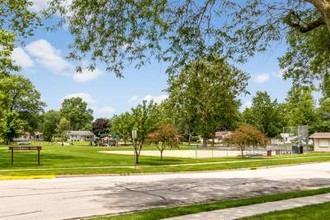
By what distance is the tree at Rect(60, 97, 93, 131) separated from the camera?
170 m

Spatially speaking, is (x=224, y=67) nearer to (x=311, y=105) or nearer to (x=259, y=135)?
(x=259, y=135)

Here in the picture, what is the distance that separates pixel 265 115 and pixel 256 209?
9695cm

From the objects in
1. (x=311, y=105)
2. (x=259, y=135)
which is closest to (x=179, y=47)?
(x=259, y=135)

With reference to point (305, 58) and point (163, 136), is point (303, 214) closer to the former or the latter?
point (305, 58)

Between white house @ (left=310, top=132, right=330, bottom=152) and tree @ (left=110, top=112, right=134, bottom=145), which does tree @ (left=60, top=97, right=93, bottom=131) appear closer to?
white house @ (left=310, top=132, right=330, bottom=152)

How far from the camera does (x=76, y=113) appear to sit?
173 metres

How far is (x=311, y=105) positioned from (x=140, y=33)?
71.8m

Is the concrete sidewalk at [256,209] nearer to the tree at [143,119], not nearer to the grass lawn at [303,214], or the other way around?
the grass lawn at [303,214]

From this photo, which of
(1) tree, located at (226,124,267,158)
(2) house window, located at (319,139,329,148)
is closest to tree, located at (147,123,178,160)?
(1) tree, located at (226,124,267,158)

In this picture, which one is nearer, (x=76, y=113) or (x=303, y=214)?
(x=303, y=214)

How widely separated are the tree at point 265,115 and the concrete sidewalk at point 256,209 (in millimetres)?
92379

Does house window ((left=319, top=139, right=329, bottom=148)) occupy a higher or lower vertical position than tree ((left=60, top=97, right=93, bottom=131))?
lower

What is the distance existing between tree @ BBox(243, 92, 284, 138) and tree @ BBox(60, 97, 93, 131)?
83.9m

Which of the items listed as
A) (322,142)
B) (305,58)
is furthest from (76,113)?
(305,58)
